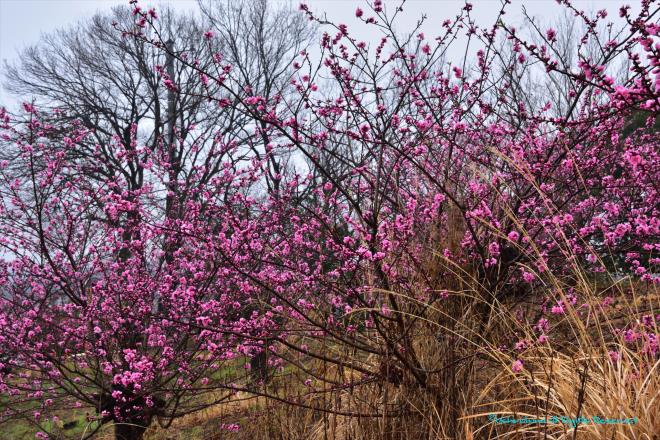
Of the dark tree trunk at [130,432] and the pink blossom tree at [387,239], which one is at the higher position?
the pink blossom tree at [387,239]

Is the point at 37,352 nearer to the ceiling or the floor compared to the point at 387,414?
nearer to the ceiling

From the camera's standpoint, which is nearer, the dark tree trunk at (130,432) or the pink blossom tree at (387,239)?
the pink blossom tree at (387,239)

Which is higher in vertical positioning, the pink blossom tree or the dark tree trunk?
the pink blossom tree

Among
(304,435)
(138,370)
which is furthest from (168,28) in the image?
(304,435)

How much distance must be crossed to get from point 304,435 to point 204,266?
3.24 meters

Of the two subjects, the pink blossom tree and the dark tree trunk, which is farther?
the dark tree trunk

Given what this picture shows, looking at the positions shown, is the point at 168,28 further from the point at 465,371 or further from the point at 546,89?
the point at 465,371

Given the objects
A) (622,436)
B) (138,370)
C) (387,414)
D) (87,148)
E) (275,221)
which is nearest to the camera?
(622,436)

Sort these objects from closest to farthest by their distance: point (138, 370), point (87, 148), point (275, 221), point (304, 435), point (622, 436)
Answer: point (622, 436), point (304, 435), point (138, 370), point (275, 221), point (87, 148)

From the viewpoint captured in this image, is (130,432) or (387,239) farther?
(130,432)

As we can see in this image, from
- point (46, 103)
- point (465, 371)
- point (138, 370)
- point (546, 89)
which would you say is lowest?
point (465, 371)

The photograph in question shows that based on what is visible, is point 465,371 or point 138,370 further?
point 138,370

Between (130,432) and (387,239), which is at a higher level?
(387,239)

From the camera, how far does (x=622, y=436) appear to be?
2.02 meters
